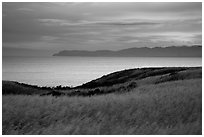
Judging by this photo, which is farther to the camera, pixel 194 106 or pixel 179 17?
pixel 179 17

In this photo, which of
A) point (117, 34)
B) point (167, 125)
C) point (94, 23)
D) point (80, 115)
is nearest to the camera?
point (167, 125)

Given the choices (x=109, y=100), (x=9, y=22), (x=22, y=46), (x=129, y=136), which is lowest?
(x=129, y=136)

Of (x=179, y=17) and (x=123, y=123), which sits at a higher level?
(x=179, y=17)

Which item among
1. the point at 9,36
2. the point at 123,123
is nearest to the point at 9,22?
the point at 9,36

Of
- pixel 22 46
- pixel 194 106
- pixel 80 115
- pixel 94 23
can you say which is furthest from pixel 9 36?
pixel 194 106

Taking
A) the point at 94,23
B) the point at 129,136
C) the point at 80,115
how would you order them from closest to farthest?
the point at 129,136
the point at 80,115
the point at 94,23

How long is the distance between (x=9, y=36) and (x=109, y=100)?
681 centimetres

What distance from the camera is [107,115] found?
44.6ft

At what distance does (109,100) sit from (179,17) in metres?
6.25

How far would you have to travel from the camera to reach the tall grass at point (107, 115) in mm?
12000

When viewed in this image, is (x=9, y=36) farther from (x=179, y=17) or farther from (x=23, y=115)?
(x=179, y=17)

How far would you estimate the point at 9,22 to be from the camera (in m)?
15.4

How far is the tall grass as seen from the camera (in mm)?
12000

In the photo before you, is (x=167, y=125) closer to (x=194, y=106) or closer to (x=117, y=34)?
(x=194, y=106)
